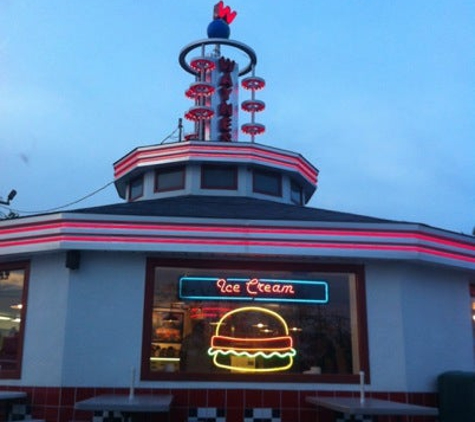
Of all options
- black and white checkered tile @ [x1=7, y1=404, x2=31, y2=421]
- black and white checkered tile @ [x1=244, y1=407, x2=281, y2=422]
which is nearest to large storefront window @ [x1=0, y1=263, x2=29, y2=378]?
black and white checkered tile @ [x1=7, y1=404, x2=31, y2=421]

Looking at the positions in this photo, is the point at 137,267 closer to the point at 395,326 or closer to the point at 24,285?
the point at 24,285

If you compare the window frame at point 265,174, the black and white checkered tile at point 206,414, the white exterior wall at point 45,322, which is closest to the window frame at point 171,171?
the window frame at point 265,174

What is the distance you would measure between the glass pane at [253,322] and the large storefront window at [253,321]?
0.02 metres

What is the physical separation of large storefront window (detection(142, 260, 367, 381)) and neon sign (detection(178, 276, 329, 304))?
17mm

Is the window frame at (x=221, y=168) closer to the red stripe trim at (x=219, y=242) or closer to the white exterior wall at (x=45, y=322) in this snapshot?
the red stripe trim at (x=219, y=242)

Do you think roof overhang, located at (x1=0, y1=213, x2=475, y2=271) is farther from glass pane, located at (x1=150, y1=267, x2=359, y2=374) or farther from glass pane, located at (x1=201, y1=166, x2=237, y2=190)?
glass pane, located at (x1=201, y1=166, x2=237, y2=190)

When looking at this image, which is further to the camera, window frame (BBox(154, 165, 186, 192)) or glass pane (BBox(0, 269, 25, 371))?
window frame (BBox(154, 165, 186, 192))

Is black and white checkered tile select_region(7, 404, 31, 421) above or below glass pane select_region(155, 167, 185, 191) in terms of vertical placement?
below

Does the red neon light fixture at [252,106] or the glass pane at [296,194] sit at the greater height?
the red neon light fixture at [252,106]

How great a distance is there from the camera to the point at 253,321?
1039 centimetres

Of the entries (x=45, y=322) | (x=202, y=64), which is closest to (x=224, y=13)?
(x=202, y=64)

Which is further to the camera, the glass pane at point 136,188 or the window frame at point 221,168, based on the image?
the glass pane at point 136,188

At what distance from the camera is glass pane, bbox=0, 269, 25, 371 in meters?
10.5

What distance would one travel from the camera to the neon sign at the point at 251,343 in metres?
10.2
